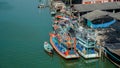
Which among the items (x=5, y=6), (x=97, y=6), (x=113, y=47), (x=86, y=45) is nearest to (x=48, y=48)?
(x=86, y=45)

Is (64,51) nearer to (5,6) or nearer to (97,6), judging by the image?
(97,6)

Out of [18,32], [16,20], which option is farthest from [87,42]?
[16,20]

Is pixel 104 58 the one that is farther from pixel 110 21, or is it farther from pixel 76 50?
pixel 110 21

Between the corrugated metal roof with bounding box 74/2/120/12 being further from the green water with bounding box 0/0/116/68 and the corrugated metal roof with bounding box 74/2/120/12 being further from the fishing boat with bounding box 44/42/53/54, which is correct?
the fishing boat with bounding box 44/42/53/54

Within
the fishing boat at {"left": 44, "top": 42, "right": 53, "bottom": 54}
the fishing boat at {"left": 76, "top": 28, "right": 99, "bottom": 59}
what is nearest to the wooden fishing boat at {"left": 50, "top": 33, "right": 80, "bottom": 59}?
the fishing boat at {"left": 44, "top": 42, "right": 53, "bottom": 54}

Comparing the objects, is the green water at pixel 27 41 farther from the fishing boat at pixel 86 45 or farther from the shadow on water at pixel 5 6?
the shadow on water at pixel 5 6

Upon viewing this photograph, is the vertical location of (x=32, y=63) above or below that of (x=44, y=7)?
below

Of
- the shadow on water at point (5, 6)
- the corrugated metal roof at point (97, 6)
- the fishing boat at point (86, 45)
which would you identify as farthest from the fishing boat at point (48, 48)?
the shadow on water at point (5, 6)
